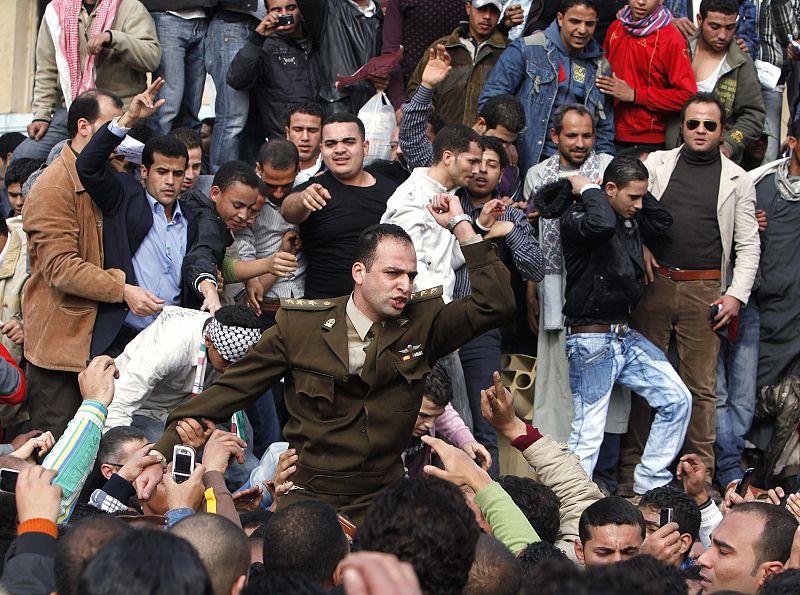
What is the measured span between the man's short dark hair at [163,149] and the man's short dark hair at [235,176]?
0.29 m

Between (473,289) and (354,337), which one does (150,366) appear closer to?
(354,337)

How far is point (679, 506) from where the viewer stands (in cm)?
600

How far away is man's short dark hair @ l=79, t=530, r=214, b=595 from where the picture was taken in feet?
9.08

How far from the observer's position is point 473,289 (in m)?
5.45

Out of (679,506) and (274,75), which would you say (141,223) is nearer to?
(274,75)

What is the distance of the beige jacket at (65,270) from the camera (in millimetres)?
7145

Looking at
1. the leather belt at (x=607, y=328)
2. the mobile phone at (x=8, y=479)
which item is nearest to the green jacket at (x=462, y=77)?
the leather belt at (x=607, y=328)

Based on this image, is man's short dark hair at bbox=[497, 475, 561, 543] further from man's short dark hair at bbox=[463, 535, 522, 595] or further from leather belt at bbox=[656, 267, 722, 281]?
leather belt at bbox=[656, 267, 722, 281]

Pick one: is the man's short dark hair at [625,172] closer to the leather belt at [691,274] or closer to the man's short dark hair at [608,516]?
the leather belt at [691,274]

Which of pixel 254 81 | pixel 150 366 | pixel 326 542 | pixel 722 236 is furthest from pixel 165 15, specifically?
pixel 326 542

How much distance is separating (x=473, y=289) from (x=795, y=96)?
17.5 feet

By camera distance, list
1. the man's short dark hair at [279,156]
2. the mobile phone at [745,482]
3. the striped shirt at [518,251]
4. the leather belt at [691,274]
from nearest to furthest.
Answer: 1. the striped shirt at [518,251]
2. the mobile phone at [745,482]
3. the man's short dark hair at [279,156]
4. the leather belt at [691,274]

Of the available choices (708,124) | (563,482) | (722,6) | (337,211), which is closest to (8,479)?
(563,482)

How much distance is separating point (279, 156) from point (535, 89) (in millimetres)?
1948
